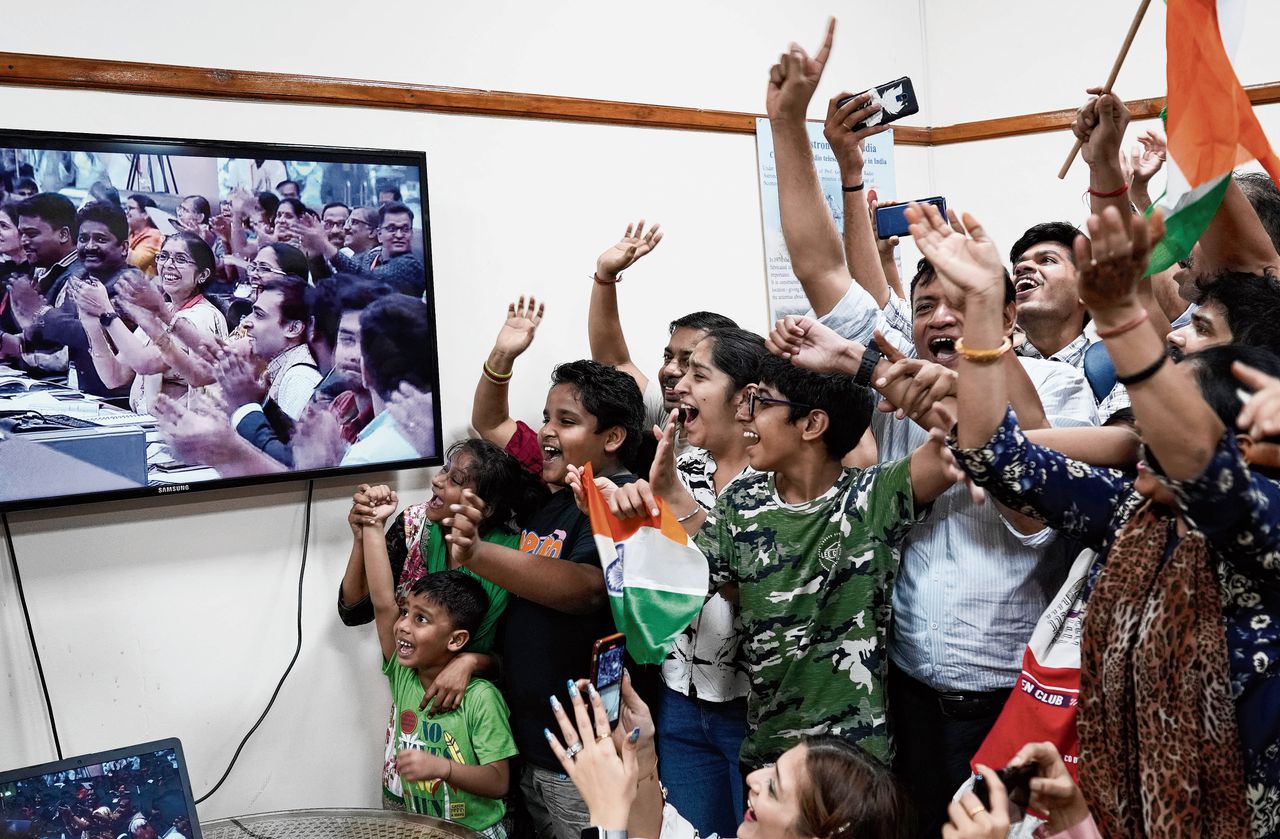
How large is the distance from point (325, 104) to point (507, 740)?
1523 millimetres

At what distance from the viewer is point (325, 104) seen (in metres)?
2.60

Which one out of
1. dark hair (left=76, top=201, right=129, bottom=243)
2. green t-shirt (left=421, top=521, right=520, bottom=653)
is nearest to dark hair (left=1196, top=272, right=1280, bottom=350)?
green t-shirt (left=421, top=521, right=520, bottom=653)

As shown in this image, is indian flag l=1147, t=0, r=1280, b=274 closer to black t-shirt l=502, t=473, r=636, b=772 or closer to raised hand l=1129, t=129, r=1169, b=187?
raised hand l=1129, t=129, r=1169, b=187

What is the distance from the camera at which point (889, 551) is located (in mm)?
1770

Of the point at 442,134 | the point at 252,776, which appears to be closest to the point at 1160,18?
the point at 442,134

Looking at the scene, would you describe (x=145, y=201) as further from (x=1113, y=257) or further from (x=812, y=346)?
(x=1113, y=257)

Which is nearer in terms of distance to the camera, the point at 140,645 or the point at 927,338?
the point at 927,338

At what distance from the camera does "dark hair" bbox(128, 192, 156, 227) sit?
2271mm

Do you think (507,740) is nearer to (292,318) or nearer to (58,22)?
(292,318)

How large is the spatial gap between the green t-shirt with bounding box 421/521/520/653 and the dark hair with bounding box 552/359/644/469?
29 centimetres

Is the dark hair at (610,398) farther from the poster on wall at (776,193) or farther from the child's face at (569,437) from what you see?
the poster on wall at (776,193)

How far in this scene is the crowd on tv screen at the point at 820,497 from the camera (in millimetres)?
1209

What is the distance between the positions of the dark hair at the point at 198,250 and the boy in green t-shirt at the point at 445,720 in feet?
2.41

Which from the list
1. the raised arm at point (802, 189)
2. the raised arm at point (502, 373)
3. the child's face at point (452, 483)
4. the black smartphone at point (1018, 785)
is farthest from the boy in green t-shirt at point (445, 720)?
the black smartphone at point (1018, 785)
